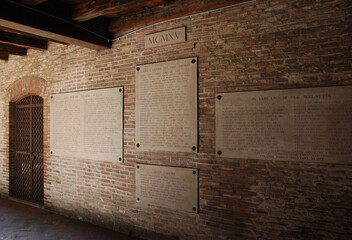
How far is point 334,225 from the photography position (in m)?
2.55

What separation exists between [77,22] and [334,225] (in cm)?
428

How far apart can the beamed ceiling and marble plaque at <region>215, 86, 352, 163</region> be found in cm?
135

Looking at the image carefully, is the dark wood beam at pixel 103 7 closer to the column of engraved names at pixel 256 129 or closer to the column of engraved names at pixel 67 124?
the column of engraved names at pixel 67 124

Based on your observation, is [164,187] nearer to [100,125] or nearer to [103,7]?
[100,125]

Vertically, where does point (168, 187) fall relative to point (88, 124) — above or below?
below

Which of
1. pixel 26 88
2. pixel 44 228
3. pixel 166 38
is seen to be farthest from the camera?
pixel 26 88

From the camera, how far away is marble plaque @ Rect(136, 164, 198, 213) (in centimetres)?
330

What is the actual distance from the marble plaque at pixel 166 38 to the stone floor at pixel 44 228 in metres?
3.06

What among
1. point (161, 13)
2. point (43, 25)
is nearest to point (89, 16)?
point (43, 25)

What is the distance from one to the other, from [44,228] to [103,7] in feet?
12.2

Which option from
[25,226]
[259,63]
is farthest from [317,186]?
[25,226]

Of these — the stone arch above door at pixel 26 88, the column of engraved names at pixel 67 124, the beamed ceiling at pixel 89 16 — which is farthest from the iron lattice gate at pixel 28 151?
the beamed ceiling at pixel 89 16

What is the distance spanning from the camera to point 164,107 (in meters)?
3.53

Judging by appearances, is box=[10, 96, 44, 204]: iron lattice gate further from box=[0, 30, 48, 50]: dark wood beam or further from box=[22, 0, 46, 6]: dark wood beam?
box=[22, 0, 46, 6]: dark wood beam
